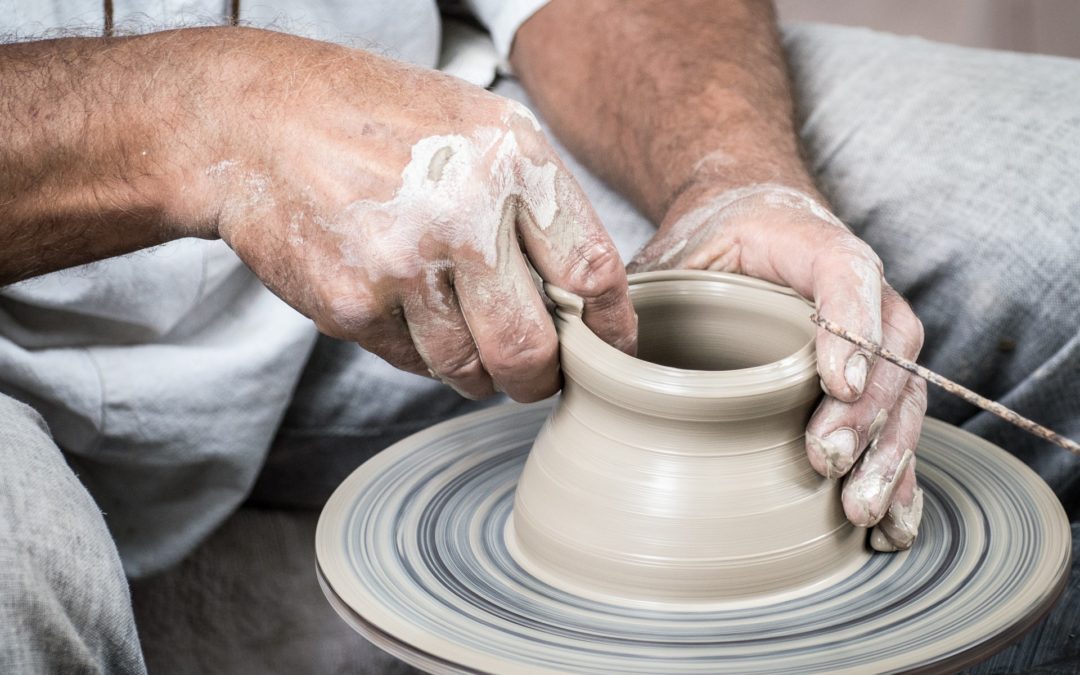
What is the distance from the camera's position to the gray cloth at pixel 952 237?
4.04ft

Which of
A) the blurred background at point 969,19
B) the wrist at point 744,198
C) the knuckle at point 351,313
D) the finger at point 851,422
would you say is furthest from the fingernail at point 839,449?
the blurred background at point 969,19

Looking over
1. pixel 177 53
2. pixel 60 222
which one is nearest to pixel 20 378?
pixel 60 222

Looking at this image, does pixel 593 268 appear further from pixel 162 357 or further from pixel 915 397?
pixel 162 357

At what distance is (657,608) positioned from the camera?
87 cm

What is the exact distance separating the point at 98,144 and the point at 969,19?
9.41 ft

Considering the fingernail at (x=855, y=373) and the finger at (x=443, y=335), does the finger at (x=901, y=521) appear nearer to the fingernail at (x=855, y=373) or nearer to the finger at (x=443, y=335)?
the fingernail at (x=855, y=373)

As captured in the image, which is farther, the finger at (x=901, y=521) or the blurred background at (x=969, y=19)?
the blurred background at (x=969, y=19)

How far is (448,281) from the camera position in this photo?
0.88 meters

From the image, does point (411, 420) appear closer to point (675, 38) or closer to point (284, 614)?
point (284, 614)

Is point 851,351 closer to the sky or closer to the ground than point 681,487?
closer to the sky

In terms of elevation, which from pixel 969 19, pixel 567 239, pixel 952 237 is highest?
pixel 567 239

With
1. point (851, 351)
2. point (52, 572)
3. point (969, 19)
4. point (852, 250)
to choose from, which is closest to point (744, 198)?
point (852, 250)

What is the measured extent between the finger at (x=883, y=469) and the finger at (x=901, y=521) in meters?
0.01

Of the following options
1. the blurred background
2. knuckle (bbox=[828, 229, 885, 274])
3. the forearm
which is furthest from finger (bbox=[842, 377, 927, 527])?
the blurred background
